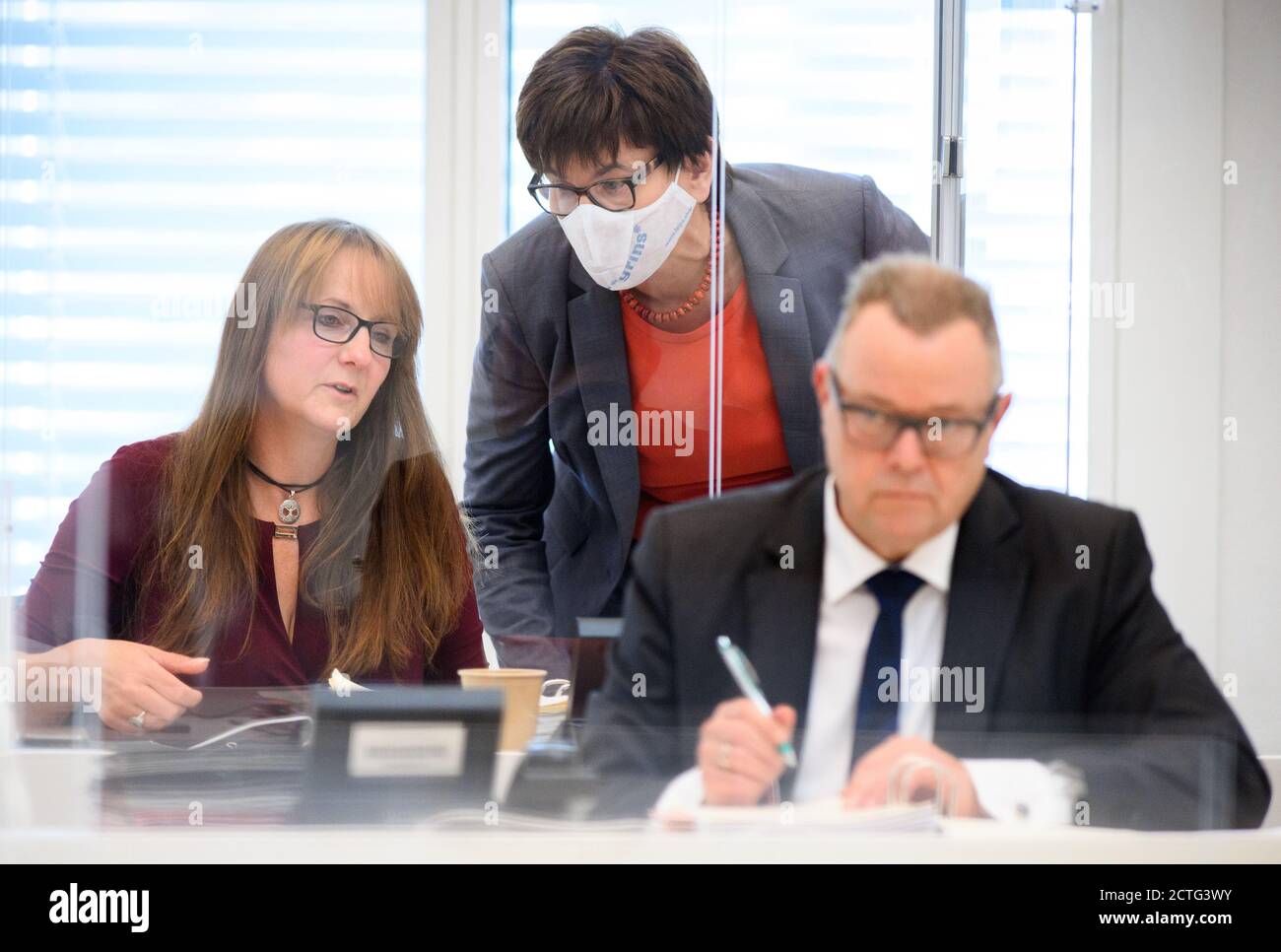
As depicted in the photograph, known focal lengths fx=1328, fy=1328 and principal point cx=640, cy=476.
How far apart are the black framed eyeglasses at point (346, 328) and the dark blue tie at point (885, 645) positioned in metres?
0.72

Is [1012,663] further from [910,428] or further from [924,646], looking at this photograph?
[910,428]

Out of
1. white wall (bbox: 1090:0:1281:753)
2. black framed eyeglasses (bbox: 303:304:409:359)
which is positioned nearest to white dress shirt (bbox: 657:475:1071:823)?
white wall (bbox: 1090:0:1281:753)

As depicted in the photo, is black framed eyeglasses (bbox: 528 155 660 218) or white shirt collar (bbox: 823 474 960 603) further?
black framed eyeglasses (bbox: 528 155 660 218)

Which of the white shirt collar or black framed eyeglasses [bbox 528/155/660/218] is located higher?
black framed eyeglasses [bbox 528/155/660/218]

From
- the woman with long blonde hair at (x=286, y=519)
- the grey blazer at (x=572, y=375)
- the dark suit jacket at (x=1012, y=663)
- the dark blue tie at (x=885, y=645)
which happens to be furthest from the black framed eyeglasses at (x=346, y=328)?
the dark blue tie at (x=885, y=645)

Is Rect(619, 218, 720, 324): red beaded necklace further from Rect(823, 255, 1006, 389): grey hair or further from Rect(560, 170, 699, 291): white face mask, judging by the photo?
Rect(823, 255, 1006, 389): grey hair

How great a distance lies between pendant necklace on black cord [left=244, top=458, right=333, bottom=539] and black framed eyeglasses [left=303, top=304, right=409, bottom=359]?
0.59 feet

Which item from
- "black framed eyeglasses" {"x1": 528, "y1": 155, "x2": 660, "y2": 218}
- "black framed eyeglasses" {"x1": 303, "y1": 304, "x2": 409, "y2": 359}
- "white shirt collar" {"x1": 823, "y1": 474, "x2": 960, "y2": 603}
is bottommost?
"white shirt collar" {"x1": 823, "y1": 474, "x2": 960, "y2": 603}

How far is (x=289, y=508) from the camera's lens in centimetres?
184

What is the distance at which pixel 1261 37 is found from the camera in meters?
1.80

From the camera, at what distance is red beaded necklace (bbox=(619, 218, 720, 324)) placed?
1774 mm

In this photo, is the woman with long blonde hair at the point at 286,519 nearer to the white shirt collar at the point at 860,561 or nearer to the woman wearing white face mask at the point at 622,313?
the woman wearing white face mask at the point at 622,313

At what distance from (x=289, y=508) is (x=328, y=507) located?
56 millimetres

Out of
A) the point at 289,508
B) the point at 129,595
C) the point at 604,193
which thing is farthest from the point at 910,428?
the point at 129,595
